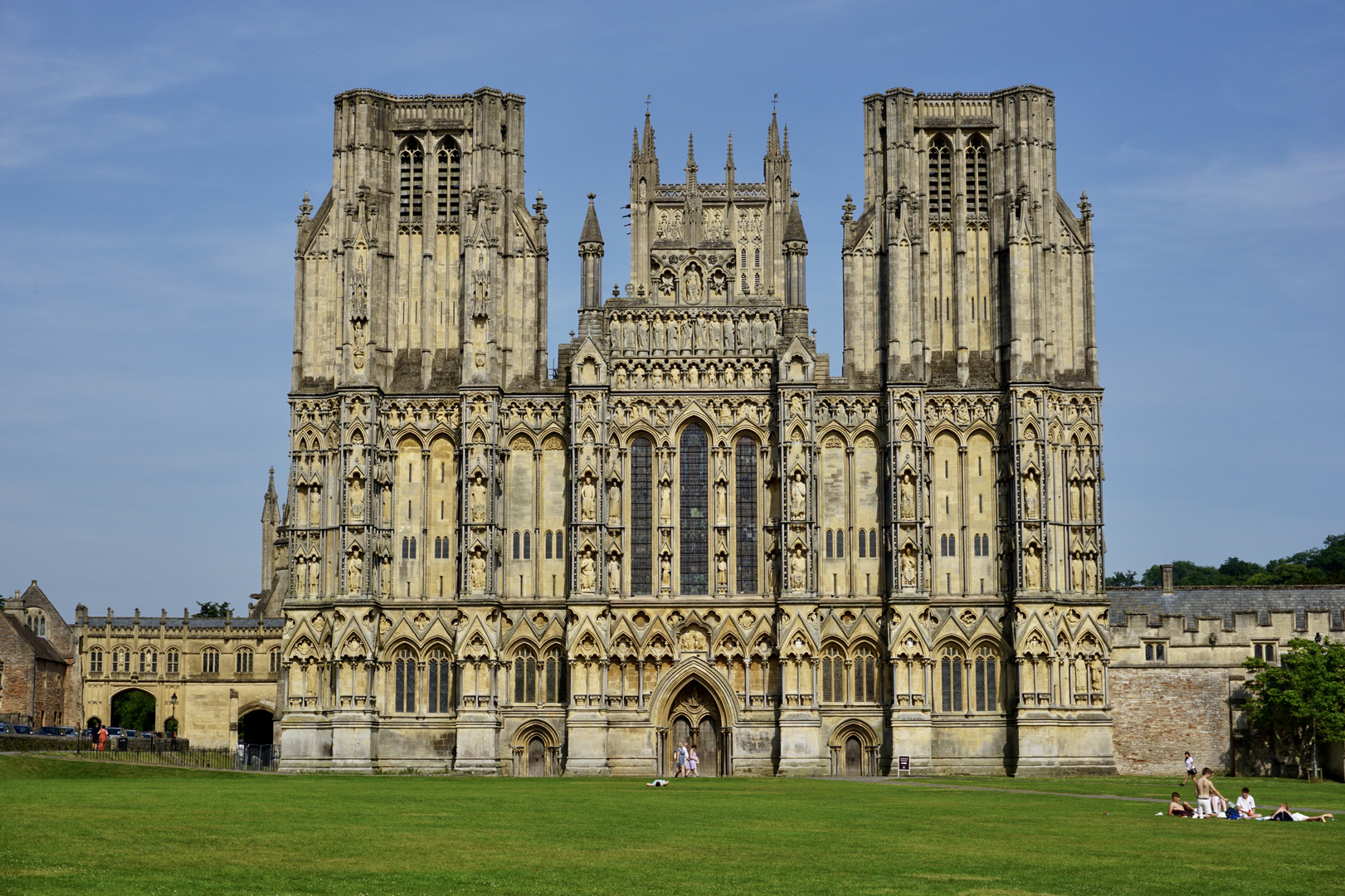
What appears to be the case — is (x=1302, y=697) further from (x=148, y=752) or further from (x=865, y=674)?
(x=148, y=752)

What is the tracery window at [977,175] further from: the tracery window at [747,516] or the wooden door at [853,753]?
the wooden door at [853,753]

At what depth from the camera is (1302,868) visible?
26.8 m

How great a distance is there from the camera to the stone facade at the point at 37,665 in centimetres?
10469

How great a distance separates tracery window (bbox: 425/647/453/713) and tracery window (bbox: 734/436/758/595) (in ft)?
43.0

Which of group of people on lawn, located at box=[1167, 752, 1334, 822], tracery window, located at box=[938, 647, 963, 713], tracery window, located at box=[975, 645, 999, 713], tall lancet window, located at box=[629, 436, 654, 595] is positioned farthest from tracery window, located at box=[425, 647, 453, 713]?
group of people on lawn, located at box=[1167, 752, 1334, 822]

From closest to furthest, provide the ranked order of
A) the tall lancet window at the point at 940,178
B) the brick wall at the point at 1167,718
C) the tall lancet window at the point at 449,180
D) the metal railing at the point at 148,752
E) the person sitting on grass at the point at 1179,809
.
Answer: the person sitting on grass at the point at 1179,809 → the metal railing at the point at 148,752 → the brick wall at the point at 1167,718 → the tall lancet window at the point at 940,178 → the tall lancet window at the point at 449,180

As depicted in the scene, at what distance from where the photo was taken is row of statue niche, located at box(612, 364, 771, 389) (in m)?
72.6

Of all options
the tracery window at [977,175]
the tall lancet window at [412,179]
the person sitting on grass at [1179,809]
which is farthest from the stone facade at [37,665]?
the person sitting on grass at [1179,809]

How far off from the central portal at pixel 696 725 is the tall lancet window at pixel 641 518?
15.9 feet

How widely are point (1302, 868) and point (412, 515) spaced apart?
166 feet

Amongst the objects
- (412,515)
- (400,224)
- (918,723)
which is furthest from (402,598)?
(918,723)

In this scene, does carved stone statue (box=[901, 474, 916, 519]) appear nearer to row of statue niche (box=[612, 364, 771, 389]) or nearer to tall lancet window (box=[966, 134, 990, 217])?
row of statue niche (box=[612, 364, 771, 389])

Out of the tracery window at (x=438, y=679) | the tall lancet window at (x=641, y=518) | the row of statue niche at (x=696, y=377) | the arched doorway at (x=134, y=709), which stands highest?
the row of statue niche at (x=696, y=377)

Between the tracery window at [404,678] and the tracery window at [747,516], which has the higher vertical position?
the tracery window at [747,516]
